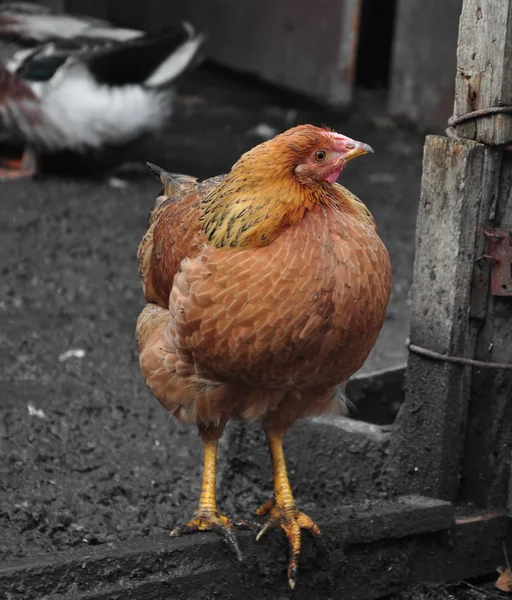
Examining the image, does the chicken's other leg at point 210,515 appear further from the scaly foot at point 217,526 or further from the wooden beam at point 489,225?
the wooden beam at point 489,225

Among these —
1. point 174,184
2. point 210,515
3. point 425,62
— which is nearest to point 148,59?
point 425,62

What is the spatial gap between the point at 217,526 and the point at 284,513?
243 millimetres

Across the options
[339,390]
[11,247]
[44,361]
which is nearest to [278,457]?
[339,390]

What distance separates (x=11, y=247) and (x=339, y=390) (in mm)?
3561

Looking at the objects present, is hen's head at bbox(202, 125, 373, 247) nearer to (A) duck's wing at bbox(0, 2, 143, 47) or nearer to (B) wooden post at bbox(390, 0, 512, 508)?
(B) wooden post at bbox(390, 0, 512, 508)

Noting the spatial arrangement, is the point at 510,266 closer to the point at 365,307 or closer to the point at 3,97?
the point at 365,307

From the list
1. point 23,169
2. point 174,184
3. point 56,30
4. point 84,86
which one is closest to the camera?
point 174,184

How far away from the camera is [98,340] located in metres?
5.14

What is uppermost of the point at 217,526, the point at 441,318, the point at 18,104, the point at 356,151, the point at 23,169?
the point at 18,104

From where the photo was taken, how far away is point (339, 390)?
330 centimetres

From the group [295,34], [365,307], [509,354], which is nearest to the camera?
[365,307]

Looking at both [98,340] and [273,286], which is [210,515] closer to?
[273,286]

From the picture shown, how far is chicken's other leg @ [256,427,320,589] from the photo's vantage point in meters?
3.06

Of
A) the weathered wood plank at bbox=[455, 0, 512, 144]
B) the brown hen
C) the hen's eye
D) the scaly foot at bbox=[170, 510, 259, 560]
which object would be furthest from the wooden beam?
the scaly foot at bbox=[170, 510, 259, 560]
